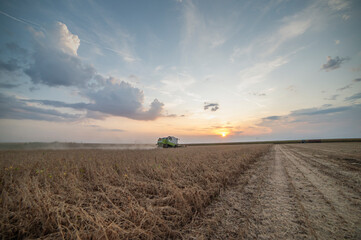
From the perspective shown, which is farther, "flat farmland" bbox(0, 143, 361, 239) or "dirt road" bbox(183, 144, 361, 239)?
"dirt road" bbox(183, 144, 361, 239)

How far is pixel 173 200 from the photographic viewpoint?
3.33 m

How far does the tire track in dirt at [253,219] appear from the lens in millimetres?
2387

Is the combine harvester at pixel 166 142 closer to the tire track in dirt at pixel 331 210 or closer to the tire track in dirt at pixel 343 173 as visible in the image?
the tire track in dirt at pixel 343 173

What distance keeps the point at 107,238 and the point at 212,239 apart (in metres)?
1.62

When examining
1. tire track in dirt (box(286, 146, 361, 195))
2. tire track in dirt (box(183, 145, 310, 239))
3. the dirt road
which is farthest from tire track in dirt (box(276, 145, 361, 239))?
tire track in dirt (box(286, 146, 361, 195))

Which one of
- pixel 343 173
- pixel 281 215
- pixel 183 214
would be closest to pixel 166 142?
pixel 343 173

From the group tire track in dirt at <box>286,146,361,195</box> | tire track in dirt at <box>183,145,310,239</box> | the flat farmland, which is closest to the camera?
the flat farmland

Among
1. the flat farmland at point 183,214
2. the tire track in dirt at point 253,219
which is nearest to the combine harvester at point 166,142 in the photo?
the flat farmland at point 183,214

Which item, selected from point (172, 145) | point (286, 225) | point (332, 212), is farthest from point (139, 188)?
point (172, 145)

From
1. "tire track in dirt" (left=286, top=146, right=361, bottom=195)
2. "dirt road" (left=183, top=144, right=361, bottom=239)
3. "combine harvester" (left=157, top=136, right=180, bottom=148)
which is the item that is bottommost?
"tire track in dirt" (left=286, top=146, right=361, bottom=195)

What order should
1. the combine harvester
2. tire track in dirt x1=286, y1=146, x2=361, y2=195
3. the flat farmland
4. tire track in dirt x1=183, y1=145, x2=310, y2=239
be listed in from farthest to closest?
1. the combine harvester
2. tire track in dirt x1=286, y1=146, x2=361, y2=195
3. tire track in dirt x1=183, y1=145, x2=310, y2=239
4. the flat farmland

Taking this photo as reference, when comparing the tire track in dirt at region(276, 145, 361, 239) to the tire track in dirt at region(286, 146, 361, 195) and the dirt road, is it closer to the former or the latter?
the dirt road

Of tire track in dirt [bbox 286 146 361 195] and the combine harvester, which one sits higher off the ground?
the combine harvester

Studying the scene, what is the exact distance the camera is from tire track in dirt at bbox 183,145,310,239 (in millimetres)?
2387
